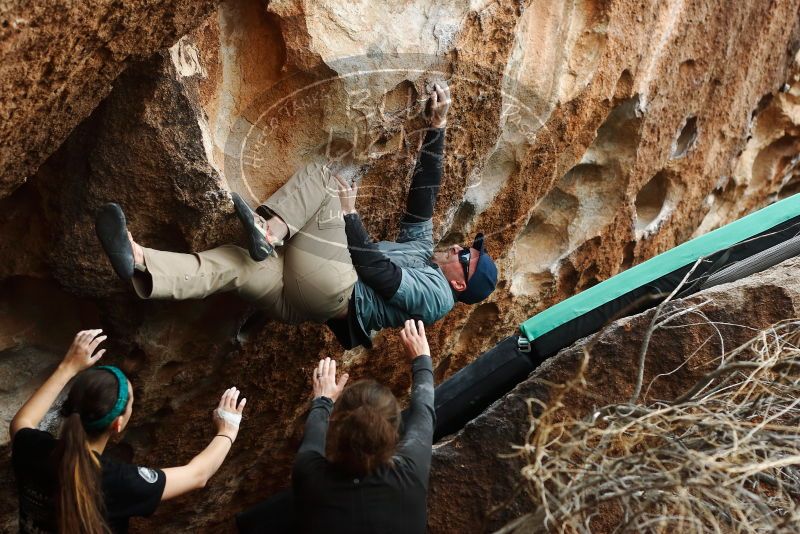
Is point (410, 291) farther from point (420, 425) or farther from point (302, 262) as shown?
point (420, 425)

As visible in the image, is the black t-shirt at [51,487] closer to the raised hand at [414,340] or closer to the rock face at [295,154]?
the rock face at [295,154]

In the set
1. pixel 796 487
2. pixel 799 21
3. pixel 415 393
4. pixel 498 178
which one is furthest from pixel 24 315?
pixel 799 21

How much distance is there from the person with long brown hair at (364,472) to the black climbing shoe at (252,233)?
548 millimetres

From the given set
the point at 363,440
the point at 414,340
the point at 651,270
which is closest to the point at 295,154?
the point at 414,340

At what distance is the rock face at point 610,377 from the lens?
8.79 ft

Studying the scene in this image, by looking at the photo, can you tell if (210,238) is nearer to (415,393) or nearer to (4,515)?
(415,393)

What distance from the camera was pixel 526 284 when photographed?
429 cm

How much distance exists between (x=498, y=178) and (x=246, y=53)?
51.0 inches

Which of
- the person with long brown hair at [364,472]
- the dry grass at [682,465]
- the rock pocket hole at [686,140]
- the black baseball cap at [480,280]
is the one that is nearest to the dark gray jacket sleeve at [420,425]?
the person with long brown hair at [364,472]

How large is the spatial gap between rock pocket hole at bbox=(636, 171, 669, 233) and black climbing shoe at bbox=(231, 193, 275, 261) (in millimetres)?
2691

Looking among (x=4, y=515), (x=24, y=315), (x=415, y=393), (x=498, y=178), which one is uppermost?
(x=498, y=178)

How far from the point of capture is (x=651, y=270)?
10.9 feet

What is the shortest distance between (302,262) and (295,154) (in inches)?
14.0

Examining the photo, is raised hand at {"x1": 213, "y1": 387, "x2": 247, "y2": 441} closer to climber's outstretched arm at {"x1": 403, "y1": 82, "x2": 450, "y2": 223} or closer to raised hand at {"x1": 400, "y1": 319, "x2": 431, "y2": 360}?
raised hand at {"x1": 400, "y1": 319, "x2": 431, "y2": 360}
